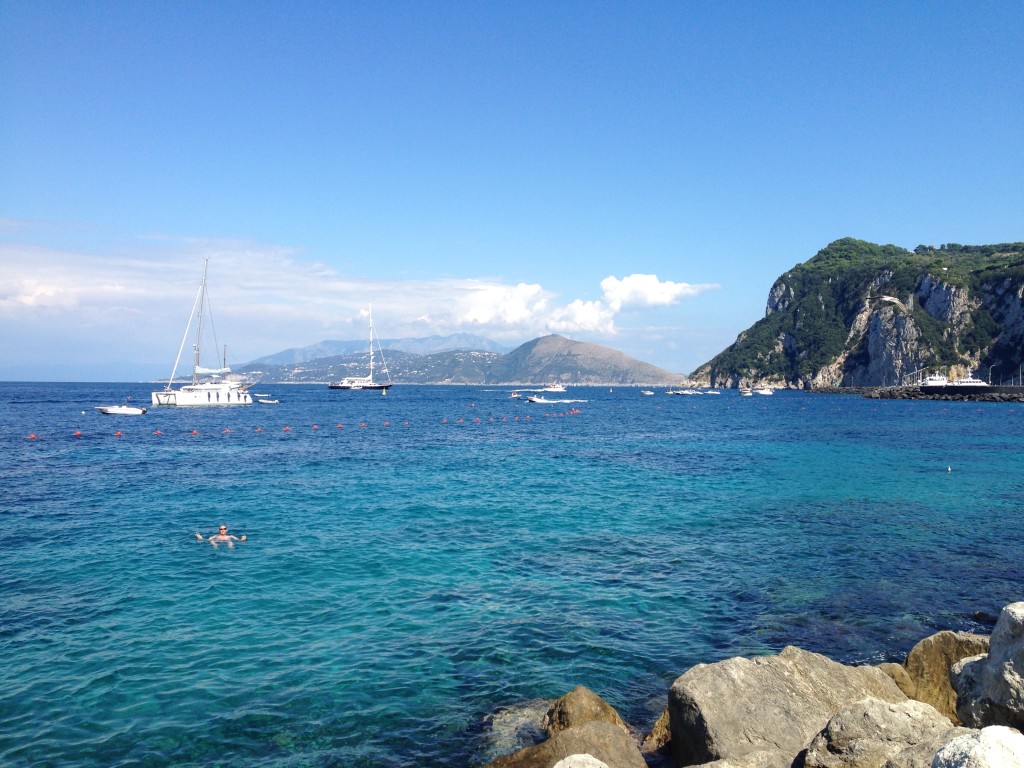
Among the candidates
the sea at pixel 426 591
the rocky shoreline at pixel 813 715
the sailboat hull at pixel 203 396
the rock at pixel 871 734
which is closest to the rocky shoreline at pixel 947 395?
the sea at pixel 426 591

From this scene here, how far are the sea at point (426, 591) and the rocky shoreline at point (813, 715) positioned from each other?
6.81 feet

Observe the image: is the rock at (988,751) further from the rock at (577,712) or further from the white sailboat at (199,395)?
the white sailboat at (199,395)

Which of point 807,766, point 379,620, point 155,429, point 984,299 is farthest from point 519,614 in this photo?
point 984,299

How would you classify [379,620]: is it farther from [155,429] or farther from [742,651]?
[155,429]

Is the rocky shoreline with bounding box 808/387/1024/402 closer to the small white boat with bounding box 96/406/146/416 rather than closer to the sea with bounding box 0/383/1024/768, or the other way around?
the sea with bounding box 0/383/1024/768

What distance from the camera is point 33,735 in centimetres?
1244

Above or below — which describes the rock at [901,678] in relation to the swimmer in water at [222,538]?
above

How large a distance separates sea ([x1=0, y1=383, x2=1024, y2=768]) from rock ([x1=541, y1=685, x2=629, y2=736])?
63 cm

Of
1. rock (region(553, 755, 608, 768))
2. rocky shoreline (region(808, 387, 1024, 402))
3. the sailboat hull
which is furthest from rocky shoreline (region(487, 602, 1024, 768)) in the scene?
rocky shoreline (region(808, 387, 1024, 402))

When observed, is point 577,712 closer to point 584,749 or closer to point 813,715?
point 584,749

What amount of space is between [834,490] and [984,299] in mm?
200706

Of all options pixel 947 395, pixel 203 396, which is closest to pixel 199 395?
pixel 203 396

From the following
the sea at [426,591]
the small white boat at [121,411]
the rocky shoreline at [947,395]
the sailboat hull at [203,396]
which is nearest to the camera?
the sea at [426,591]

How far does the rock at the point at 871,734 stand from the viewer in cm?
805
